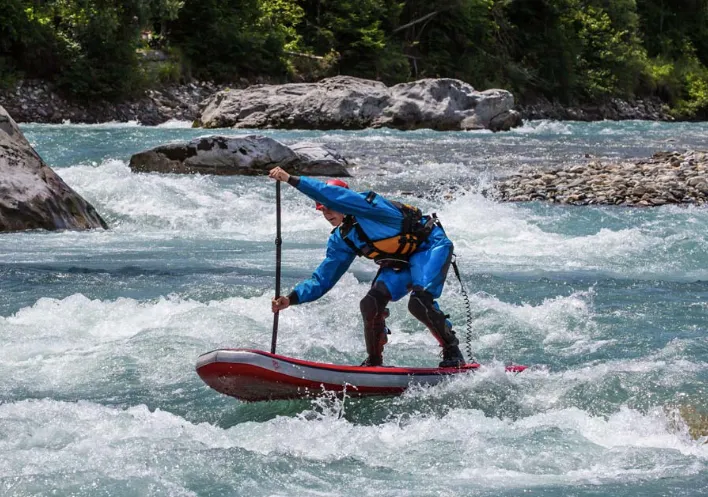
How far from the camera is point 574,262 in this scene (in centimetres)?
1077

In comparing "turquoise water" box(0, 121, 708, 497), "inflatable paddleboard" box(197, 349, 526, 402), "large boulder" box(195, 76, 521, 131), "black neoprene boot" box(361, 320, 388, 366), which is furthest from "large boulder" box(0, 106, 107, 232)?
"large boulder" box(195, 76, 521, 131)

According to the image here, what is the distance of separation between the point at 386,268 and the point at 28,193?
699 centimetres

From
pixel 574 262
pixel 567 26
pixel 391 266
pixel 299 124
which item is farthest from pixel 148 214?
pixel 567 26

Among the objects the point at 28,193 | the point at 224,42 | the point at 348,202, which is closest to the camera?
the point at 348,202

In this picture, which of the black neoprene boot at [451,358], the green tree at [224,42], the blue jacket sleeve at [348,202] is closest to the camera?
the blue jacket sleeve at [348,202]

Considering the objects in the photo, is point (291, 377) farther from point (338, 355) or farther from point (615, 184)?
point (615, 184)

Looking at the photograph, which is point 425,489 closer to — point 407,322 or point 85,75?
point 407,322

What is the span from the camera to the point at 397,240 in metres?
6.00

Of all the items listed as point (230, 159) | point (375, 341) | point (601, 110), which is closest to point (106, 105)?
point (230, 159)

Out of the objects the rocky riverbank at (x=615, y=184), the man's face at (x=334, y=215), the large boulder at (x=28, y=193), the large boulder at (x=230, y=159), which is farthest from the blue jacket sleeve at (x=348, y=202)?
the large boulder at (x=230, y=159)

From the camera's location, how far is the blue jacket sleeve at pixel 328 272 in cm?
601

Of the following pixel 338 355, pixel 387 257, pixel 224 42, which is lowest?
pixel 338 355

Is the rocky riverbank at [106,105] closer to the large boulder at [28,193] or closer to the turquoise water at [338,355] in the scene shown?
the turquoise water at [338,355]

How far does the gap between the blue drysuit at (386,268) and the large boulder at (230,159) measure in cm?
1082
